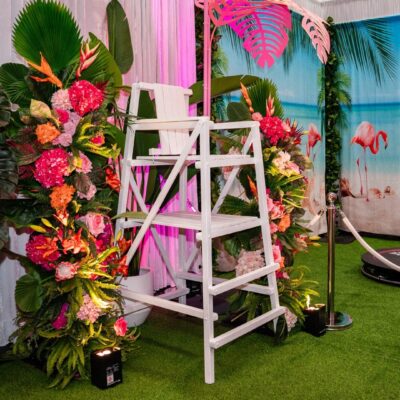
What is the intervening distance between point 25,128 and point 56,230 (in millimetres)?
453

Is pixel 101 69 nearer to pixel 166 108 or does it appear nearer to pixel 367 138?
pixel 166 108

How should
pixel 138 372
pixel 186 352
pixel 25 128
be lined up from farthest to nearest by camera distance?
pixel 186 352
pixel 138 372
pixel 25 128

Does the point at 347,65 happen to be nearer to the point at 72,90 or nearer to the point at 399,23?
the point at 399,23

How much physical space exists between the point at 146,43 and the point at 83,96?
→ 4.83 ft

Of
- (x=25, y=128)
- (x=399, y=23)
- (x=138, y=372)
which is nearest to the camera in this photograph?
(x=25, y=128)

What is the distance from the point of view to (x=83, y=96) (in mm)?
2219

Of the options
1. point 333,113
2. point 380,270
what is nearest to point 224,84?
point 380,270

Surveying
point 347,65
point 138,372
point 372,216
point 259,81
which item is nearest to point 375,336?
point 138,372

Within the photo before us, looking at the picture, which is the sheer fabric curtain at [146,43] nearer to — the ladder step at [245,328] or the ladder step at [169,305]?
the ladder step at [169,305]

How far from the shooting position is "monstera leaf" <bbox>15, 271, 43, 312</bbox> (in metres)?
2.34

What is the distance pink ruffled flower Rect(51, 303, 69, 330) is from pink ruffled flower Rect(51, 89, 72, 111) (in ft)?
2.90

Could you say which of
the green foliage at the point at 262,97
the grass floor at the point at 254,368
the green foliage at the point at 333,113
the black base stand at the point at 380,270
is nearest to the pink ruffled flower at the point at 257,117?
the green foliage at the point at 262,97

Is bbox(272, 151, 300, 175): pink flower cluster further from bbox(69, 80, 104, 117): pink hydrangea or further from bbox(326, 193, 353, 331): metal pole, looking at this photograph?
bbox(69, 80, 104, 117): pink hydrangea

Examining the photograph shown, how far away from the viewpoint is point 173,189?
3.22 metres
